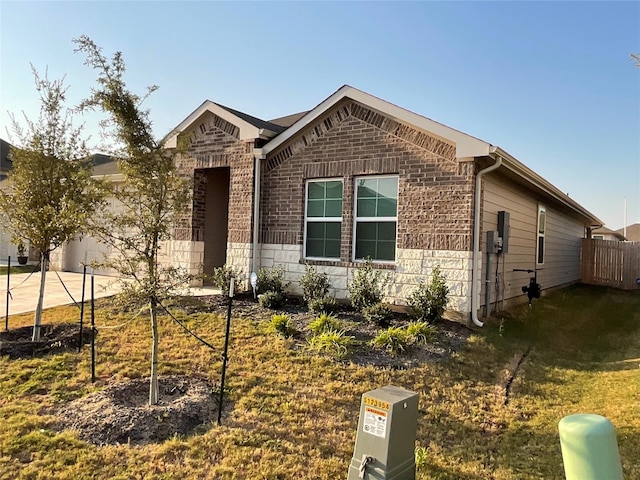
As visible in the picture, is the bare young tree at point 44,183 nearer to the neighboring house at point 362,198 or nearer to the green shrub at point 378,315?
the neighboring house at point 362,198

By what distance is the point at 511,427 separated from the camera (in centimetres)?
462

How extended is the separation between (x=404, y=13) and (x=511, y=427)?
7.78 metres

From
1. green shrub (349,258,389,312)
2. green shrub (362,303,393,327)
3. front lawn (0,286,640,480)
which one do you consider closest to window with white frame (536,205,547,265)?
front lawn (0,286,640,480)

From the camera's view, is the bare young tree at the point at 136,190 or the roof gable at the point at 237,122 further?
the roof gable at the point at 237,122

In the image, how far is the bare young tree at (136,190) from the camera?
483cm

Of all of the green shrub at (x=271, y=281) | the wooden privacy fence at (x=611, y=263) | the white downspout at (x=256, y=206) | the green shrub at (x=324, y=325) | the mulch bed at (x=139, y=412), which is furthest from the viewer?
the wooden privacy fence at (x=611, y=263)

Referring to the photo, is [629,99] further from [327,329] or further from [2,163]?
[2,163]

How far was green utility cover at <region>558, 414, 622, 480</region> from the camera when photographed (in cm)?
262

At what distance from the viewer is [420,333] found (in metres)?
6.88

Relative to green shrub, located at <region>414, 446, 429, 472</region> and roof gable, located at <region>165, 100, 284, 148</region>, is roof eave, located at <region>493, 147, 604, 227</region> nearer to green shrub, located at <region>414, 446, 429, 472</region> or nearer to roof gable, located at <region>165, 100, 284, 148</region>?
roof gable, located at <region>165, 100, 284, 148</region>

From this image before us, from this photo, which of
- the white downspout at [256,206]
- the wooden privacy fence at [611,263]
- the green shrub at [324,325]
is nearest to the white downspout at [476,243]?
the green shrub at [324,325]

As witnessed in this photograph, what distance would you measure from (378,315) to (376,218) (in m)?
2.28

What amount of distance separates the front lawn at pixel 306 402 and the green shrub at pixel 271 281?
3.95ft

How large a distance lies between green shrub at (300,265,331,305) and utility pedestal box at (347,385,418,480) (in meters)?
5.66
